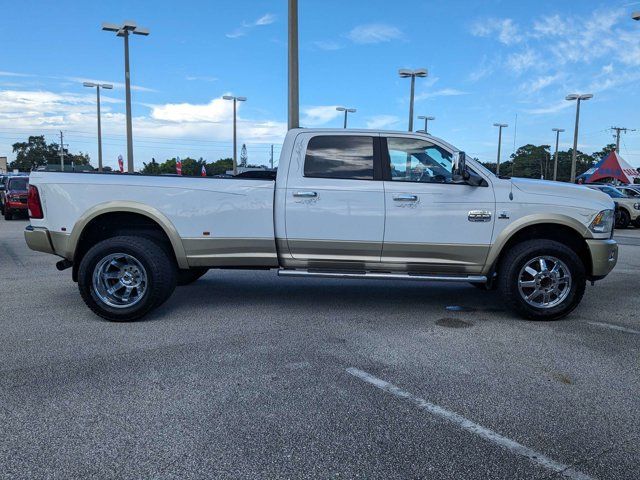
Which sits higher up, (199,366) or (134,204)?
(134,204)

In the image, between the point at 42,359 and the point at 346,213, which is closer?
the point at 42,359

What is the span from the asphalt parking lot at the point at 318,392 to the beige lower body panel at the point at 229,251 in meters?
0.62

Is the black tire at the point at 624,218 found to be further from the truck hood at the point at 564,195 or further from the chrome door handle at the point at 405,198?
the chrome door handle at the point at 405,198

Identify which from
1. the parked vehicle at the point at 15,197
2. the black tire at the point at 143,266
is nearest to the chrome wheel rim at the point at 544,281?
the black tire at the point at 143,266

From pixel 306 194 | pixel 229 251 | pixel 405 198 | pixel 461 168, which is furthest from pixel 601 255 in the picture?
pixel 229 251

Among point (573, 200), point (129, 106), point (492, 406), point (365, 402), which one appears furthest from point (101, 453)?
point (129, 106)

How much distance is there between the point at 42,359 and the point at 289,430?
248 cm

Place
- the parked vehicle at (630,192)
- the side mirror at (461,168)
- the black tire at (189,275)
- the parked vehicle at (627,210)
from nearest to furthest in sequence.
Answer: the side mirror at (461,168), the black tire at (189,275), the parked vehicle at (627,210), the parked vehicle at (630,192)

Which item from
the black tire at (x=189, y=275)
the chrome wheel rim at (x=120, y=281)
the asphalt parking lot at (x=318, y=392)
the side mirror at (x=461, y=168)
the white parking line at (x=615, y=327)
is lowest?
the asphalt parking lot at (x=318, y=392)

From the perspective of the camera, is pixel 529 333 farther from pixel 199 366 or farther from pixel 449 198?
pixel 199 366

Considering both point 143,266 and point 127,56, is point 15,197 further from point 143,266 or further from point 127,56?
point 143,266

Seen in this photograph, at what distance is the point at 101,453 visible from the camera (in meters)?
2.94

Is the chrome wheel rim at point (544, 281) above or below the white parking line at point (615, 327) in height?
above

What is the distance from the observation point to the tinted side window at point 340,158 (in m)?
5.82
